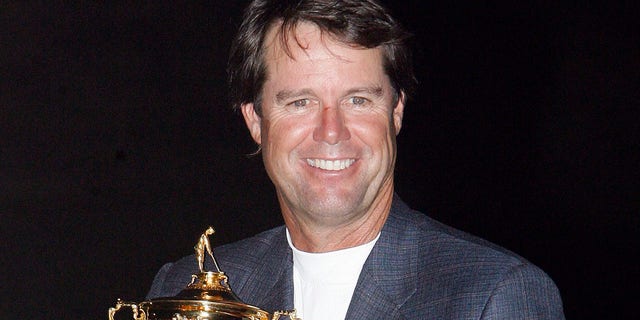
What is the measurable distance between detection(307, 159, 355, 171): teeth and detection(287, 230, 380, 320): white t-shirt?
185mm

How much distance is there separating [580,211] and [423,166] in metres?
0.66

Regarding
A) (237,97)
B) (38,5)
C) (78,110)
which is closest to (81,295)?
(78,110)

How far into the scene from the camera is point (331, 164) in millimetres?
2016

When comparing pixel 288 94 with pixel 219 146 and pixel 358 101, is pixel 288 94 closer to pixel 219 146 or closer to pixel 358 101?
pixel 358 101

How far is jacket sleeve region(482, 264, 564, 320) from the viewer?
1808 millimetres

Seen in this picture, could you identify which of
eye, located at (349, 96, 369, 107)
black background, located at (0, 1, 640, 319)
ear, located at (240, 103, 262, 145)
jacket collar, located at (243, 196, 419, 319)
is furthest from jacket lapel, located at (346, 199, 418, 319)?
black background, located at (0, 1, 640, 319)

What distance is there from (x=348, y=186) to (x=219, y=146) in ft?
7.00

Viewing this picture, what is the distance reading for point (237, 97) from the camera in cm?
235

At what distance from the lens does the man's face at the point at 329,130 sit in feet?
6.55

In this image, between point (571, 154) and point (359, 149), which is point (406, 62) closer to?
point (359, 149)

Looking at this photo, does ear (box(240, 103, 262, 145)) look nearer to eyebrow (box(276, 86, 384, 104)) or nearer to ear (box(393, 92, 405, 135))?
eyebrow (box(276, 86, 384, 104))

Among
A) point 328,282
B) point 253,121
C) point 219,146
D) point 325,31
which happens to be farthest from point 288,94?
point 219,146

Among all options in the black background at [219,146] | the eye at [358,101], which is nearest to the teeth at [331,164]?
Result: the eye at [358,101]

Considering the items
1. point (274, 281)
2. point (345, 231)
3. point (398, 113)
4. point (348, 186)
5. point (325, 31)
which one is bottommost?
point (274, 281)
